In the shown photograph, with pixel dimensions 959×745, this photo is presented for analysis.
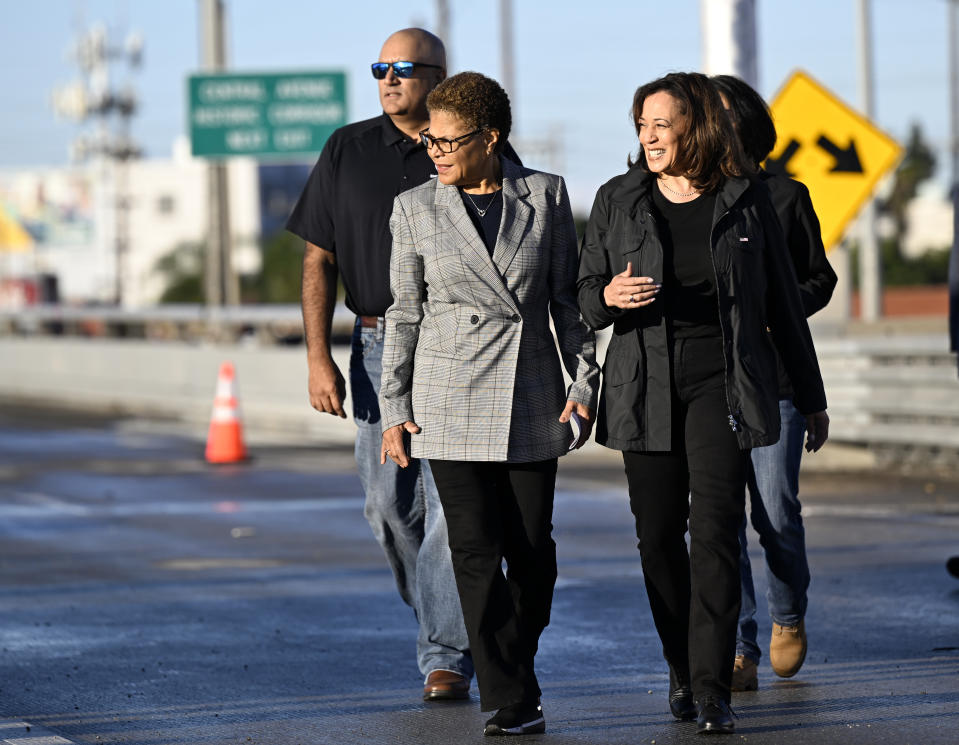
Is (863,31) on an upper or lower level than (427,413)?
upper

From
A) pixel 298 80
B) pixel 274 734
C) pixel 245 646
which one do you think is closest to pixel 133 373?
pixel 298 80

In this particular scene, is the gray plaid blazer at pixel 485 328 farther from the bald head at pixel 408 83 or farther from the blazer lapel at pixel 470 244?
the bald head at pixel 408 83

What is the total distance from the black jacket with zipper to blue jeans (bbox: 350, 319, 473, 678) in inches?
29.2

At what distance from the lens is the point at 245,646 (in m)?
6.86

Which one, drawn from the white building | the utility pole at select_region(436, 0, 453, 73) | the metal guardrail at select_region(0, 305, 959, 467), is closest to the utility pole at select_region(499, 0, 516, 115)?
the utility pole at select_region(436, 0, 453, 73)

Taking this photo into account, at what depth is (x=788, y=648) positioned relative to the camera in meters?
5.93

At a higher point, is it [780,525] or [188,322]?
[188,322]

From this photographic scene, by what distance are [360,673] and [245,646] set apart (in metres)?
0.75

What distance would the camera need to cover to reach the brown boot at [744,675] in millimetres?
5840

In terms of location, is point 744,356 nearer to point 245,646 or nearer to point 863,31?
point 245,646

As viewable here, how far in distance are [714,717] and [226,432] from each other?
1044cm

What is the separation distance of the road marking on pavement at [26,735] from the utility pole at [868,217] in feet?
77.9

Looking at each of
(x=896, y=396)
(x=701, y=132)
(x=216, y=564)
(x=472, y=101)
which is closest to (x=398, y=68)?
(x=472, y=101)

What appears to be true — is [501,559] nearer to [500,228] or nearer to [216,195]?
[500,228]
